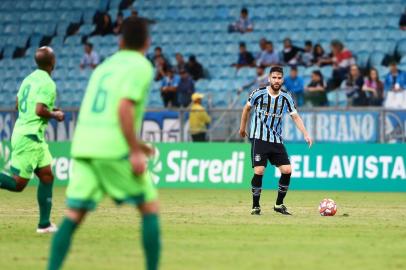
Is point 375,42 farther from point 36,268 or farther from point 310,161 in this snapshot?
point 36,268

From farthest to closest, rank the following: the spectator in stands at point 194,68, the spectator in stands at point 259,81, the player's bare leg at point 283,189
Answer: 1. the spectator in stands at point 194,68
2. the spectator in stands at point 259,81
3. the player's bare leg at point 283,189

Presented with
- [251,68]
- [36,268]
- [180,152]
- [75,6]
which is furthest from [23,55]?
[36,268]

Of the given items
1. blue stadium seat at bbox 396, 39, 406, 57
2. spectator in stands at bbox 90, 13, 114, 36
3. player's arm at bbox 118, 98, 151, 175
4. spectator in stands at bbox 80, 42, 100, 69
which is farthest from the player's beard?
spectator in stands at bbox 90, 13, 114, 36

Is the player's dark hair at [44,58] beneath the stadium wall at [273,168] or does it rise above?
above

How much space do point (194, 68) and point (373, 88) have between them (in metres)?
6.62

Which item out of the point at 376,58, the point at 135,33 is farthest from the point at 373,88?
the point at 135,33

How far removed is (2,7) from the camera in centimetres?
3822

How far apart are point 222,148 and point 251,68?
5513mm

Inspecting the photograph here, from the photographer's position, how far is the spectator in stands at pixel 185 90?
1169 inches

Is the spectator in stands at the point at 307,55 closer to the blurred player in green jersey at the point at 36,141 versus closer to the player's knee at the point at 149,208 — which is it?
the blurred player in green jersey at the point at 36,141

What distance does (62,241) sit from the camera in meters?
9.06

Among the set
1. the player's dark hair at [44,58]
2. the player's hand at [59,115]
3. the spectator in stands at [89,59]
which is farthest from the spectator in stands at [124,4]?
the player's hand at [59,115]

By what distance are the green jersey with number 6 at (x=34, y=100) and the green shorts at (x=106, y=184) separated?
4.89 metres

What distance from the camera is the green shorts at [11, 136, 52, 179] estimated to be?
46.6ft
